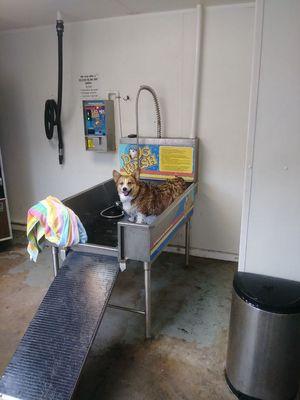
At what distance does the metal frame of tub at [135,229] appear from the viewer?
1743mm

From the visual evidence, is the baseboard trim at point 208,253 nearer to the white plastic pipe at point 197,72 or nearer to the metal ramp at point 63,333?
the white plastic pipe at point 197,72

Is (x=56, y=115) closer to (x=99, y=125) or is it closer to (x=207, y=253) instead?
(x=99, y=125)

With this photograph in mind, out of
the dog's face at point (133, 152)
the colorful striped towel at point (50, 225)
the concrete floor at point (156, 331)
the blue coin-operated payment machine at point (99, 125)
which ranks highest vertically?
the blue coin-operated payment machine at point (99, 125)

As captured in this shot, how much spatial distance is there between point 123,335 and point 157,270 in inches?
36.1

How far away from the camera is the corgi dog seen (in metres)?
2.12

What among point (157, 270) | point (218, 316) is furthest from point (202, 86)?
Result: point (218, 316)

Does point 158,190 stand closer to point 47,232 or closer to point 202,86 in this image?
point 47,232

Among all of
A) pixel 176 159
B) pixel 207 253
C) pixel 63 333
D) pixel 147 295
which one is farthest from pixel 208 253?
pixel 63 333

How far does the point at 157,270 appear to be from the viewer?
2908 millimetres

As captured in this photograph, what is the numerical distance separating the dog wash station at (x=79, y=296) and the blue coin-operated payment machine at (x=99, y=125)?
51cm

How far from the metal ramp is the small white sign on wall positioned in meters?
1.77

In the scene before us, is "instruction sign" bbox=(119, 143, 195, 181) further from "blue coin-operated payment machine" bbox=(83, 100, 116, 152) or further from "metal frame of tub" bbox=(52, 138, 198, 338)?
"blue coin-operated payment machine" bbox=(83, 100, 116, 152)

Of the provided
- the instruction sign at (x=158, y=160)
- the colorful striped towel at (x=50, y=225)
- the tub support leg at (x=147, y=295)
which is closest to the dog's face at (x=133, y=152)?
the instruction sign at (x=158, y=160)

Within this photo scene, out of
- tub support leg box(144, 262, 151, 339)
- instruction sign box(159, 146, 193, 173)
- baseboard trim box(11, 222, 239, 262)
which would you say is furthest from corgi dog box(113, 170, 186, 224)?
baseboard trim box(11, 222, 239, 262)
